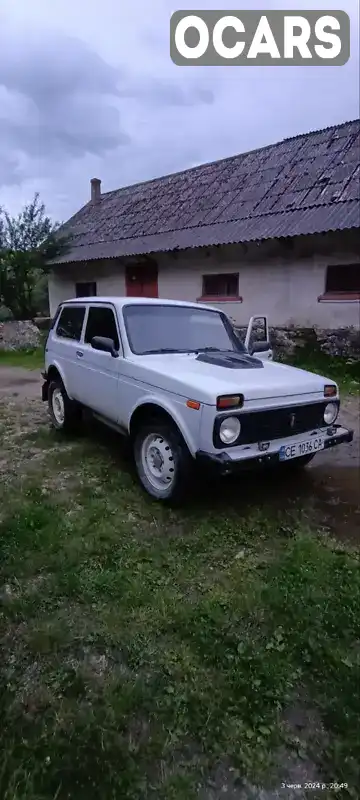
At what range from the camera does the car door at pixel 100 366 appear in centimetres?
440

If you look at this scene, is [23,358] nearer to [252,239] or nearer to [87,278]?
[87,278]

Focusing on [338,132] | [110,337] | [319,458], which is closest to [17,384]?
[110,337]

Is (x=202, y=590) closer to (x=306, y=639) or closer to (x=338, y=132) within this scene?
(x=306, y=639)

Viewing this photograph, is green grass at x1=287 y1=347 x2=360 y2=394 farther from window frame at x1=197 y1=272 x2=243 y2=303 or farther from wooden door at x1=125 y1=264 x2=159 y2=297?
wooden door at x1=125 y1=264 x2=159 y2=297

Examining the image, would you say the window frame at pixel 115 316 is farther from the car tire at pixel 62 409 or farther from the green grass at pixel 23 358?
the green grass at pixel 23 358

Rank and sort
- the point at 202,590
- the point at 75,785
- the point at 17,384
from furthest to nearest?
the point at 17,384, the point at 202,590, the point at 75,785

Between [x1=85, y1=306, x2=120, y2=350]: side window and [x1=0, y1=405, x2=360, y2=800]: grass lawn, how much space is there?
173 cm

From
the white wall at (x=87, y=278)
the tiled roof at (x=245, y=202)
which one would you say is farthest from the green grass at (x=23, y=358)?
the tiled roof at (x=245, y=202)

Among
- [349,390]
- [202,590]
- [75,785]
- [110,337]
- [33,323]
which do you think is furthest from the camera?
[33,323]

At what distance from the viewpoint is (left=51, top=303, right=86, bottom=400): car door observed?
5.27m

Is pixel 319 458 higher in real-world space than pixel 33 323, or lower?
lower

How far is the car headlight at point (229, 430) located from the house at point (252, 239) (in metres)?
8.52

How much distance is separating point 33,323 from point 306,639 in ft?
50.0

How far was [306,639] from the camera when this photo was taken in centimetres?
234
